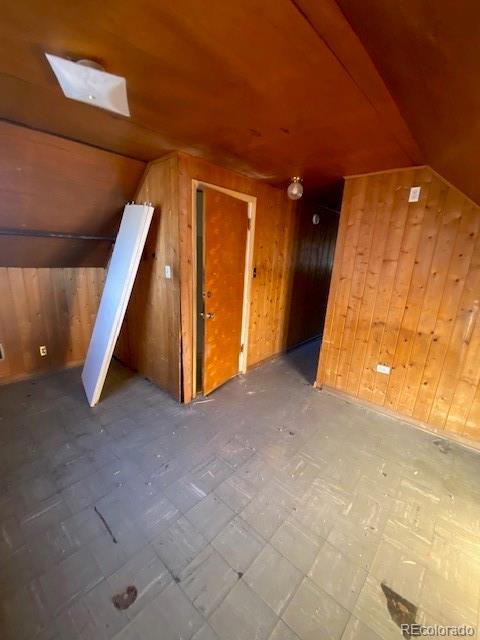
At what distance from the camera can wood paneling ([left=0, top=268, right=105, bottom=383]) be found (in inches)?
99.1

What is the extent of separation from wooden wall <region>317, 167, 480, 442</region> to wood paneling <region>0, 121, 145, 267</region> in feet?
6.75

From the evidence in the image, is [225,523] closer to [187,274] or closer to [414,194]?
[187,274]

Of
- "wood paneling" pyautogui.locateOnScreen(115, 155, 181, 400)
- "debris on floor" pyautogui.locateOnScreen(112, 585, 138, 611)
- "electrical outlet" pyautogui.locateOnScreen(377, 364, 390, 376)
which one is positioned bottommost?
"debris on floor" pyautogui.locateOnScreen(112, 585, 138, 611)

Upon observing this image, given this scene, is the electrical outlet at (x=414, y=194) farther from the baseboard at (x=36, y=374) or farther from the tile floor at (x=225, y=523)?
the baseboard at (x=36, y=374)

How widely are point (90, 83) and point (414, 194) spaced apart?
7.35ft

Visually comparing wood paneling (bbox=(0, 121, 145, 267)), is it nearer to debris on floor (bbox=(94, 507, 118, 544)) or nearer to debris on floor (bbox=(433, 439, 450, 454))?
debris on floor (bbox=(94, 507, 118, 544))

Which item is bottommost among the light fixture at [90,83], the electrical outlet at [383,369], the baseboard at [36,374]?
the baseboard at [36,374]

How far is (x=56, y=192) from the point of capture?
197 centimetres

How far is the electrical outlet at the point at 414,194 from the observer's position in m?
2.05

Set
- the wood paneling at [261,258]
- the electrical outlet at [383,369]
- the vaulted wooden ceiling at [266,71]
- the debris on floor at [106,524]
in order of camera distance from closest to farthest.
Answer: the vaulted wooden ceiling at [266,71], the debris on floor at [106,524], the wood paneling at [261,258], the electrical outlet at [383,369]

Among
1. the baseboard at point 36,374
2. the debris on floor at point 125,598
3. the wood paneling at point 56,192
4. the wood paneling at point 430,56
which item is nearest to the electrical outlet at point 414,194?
the wood paneling at point 430,56

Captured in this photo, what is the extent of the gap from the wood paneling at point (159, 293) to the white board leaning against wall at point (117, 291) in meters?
0.15

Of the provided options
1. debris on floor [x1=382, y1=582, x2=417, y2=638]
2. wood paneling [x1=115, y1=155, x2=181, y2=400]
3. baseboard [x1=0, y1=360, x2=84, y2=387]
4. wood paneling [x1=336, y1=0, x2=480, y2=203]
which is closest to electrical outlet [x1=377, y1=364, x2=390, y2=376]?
debris on floor [x1=382, y1=582, x2=417, y2=638]

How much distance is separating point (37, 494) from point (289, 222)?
3.30m
